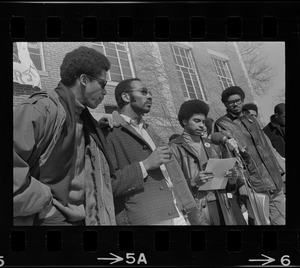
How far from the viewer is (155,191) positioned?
6582 mm

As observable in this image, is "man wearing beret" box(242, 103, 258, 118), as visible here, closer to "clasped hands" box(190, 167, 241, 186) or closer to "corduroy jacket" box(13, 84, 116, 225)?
"clasped hands" box(190, 167, 241, 186)

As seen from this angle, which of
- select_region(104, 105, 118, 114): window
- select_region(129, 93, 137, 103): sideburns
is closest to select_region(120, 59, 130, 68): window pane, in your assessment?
select_region(129, 93, 137, 103): sideburns

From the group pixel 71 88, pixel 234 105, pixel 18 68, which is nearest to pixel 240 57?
pixel 234 105

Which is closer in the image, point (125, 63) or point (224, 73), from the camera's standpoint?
point (125, 63)

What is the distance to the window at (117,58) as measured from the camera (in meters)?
6.56

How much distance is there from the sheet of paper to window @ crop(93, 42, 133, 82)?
129cm

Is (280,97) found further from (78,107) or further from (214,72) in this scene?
(78,107)

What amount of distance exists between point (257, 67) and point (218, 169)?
3.81ft

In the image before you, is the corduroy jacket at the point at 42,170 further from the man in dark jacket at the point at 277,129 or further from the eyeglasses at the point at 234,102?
the man in dark jacket at the point at 277,129

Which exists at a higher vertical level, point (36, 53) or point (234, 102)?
point (36, 53)

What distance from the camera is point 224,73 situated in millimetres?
6711

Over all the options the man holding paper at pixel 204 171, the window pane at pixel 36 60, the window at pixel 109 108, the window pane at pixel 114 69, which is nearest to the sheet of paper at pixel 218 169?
the man holding paper at pixel 204 171
